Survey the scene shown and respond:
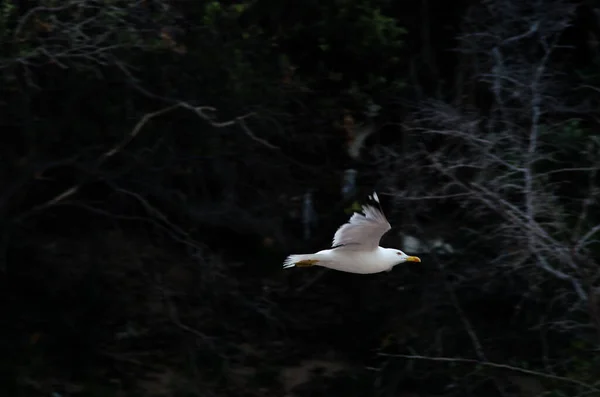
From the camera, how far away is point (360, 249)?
518 centimetres

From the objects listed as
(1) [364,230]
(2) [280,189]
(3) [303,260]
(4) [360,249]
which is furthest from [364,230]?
(2) [280,189]

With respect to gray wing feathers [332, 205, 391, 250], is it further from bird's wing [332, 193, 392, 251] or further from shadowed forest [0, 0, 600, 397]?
shadowed forest [0, 0, 600, 397]

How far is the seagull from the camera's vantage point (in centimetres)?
494

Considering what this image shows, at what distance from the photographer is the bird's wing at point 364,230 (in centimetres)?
491

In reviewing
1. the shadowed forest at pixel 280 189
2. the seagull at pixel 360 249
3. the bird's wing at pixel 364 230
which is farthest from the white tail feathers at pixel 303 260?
the shadowed forest at pixel 280 189

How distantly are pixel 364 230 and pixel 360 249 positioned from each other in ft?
0.67

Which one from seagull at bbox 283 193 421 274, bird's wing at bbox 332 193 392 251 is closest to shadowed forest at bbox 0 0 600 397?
seagull at bbox 283 193 421 274

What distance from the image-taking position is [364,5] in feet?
23.6

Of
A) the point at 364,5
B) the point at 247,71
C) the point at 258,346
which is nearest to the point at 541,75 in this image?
the point at 364,5

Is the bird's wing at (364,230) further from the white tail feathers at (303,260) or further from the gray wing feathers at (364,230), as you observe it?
the white tail feathers at (303,260)

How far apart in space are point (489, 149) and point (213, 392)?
2.81 meters

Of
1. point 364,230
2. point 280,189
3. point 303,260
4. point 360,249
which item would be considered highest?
point 364,230

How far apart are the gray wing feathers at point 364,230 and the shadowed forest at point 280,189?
1.16m

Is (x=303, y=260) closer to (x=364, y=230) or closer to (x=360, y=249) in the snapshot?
(x=360, y=249)
